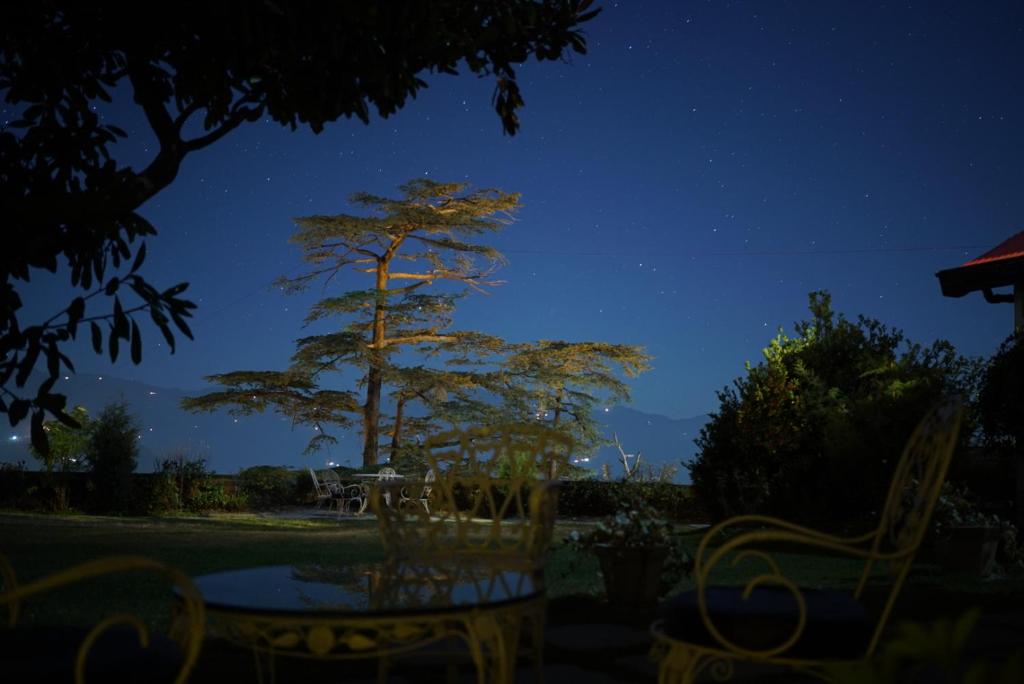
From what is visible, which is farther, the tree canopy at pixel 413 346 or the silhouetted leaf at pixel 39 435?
the tree canopy at pixel 413 346

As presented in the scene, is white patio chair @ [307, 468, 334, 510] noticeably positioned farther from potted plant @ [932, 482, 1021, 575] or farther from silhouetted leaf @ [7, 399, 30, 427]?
silhouetted leaf @ [7, 399, 30, 427]

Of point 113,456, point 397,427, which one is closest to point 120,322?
point 113,456

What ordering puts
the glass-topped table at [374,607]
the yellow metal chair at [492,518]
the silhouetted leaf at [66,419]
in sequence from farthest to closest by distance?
the silhouetted leaf at [66,419], the yellow metal chair at [492,518], the glass-topped table at [374,607]

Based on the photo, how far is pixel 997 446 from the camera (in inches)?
313

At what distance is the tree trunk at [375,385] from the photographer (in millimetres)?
19531

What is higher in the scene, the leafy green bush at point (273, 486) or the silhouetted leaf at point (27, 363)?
the silhouetted leaf at point (27, 363)

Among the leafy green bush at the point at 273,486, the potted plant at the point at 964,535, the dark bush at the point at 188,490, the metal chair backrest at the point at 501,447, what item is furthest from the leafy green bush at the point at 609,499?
the metal chair backrest at the point at 501,447

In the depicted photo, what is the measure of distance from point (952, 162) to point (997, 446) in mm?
9986

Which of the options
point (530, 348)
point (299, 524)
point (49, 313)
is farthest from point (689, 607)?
point (530, 348)

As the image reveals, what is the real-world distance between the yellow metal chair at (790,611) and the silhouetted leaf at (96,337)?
1.68 metres

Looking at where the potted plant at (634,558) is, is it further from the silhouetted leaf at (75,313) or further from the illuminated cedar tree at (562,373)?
the illuminated cedar tree at (562,373)

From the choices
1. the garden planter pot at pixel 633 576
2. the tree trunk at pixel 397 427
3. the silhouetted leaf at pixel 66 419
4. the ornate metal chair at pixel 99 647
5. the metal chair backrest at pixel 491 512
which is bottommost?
the garden planter pot at pixel 633 576

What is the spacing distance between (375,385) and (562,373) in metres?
4.48

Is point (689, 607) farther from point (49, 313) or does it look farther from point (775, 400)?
point (775, 400)
